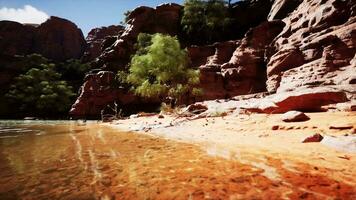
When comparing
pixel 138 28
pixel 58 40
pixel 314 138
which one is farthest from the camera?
pixel 58 40

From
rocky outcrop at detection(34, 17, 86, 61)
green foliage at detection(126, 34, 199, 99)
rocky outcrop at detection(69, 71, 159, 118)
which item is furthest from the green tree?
green foliage at detection(126, 34, 199, 99)

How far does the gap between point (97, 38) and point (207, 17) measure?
42.6m

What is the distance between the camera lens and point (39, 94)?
48.9 m

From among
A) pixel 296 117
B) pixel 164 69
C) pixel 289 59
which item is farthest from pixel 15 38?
pixel 296 117

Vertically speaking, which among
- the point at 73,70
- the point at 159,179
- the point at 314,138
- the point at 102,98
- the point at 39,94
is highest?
the point at 73,70

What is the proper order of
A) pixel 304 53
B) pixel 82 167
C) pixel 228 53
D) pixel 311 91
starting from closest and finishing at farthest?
pixel 82 167 → pixel 311 91 → pixel 304 53 → pixel 228 53

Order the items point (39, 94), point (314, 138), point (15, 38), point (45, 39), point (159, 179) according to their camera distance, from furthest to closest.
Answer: point (45, 39) < point (15, 38) < point (39, 94) < point (314, 138) < point (159, 179)

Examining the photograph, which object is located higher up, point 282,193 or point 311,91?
point 311,91

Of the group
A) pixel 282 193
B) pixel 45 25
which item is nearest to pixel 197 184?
pixel 282 193

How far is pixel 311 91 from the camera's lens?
38.1 ft

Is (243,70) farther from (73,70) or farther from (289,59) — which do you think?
(73,70)

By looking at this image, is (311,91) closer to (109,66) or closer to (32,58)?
(109,66)

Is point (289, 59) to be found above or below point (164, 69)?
above

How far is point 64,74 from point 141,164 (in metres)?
59.1
